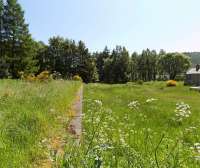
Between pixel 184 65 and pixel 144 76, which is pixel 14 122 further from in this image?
pixel 184 65

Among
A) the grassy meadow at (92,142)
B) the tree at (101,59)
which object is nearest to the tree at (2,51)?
the grassy meadow at (92,142)

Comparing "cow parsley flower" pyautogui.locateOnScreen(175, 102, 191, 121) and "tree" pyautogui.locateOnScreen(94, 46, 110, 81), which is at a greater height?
"tree" pyautogui.locateOnScreen(94, 46, 110, 81)

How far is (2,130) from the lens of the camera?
8.16 metres

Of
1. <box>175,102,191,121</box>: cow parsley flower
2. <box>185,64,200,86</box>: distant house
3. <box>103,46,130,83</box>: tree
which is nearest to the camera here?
<box>175,102,191,121</box>: cow parsley flower

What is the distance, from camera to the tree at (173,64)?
5546 inches

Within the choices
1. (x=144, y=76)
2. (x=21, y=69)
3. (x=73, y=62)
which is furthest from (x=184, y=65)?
(x=21, y=69)

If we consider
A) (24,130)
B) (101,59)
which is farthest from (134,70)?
(24,130)

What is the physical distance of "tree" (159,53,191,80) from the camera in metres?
141

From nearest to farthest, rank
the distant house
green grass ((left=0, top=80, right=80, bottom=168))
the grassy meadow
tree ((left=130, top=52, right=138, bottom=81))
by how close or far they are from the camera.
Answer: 1. the grassy meadow
2. green grass ((left=0, top=80, right=80, bottom=168))
3. the distant house
4. tree ((left=130, top=52, right=138, bottom=81))

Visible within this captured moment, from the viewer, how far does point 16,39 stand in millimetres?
63250

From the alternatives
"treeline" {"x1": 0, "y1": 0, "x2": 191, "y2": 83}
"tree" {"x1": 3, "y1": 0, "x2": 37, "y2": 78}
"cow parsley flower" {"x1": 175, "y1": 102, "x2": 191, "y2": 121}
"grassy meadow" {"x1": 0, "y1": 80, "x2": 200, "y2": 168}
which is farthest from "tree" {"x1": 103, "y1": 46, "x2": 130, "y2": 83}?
"cow parsley flower" {"x1": 175, "y1": 102, "x2": 191, "y2": 121}

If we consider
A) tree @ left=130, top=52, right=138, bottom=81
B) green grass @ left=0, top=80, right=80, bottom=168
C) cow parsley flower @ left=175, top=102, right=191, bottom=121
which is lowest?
green grass @ left=0, top=80, right=80, bottom=168

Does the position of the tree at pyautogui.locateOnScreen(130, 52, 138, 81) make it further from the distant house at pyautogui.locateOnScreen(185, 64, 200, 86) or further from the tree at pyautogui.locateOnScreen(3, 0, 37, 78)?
the tree at pyautogui.locateOnScreen(3, 0, 37, 78)

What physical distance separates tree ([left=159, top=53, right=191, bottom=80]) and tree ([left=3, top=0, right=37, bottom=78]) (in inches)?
3213
